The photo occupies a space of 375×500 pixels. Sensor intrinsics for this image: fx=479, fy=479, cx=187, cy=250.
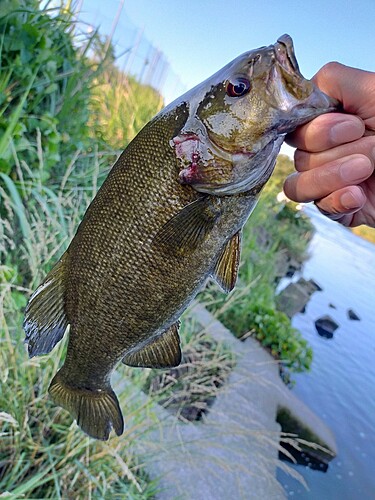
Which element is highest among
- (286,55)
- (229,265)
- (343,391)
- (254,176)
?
(286,55)

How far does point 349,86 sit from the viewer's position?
3.53ft

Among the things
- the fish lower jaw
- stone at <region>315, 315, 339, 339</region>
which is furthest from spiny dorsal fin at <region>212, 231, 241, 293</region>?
stone at <region>315, 315, 339, 339</region>

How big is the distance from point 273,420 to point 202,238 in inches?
137

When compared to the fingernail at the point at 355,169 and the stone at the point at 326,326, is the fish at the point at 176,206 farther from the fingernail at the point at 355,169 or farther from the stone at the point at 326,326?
the stone at the point at 326,326

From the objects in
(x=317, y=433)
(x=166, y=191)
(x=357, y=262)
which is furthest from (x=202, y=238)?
(x=357, y=262)

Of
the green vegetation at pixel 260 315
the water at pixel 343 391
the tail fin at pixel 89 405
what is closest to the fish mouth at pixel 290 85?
the tail fin at pixel 89 405

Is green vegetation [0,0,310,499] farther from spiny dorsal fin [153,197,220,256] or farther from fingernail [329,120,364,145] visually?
fingernail [329,120,364,145]

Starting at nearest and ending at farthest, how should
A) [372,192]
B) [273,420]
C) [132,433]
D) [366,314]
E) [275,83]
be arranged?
[275,83] < [372,192] < [132,433] < [273,420] < [366,314]

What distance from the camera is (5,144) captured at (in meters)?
2.57

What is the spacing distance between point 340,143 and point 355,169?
7 centimetres

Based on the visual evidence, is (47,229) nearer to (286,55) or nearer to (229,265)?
(229,265)

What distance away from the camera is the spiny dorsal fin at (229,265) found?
1.10m

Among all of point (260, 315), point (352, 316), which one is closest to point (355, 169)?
point (260, 315)

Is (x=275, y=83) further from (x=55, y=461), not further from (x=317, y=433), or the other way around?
(x=317, y=433)
